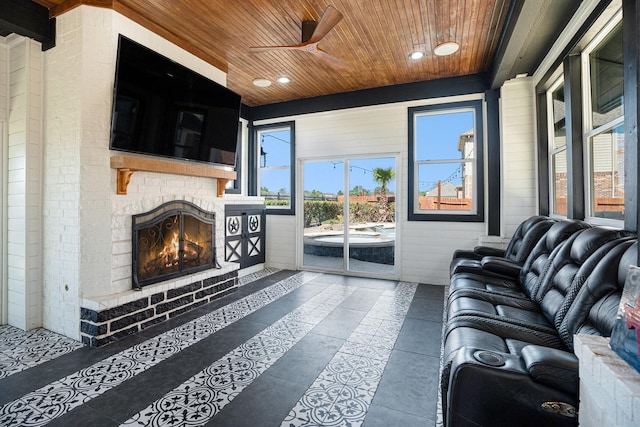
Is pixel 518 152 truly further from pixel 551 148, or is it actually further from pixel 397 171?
pixel 397 171

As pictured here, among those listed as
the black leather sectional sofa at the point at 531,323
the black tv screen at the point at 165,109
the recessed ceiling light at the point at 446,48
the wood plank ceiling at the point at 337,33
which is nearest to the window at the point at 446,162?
the wood plank ceiling at the point at 337,33

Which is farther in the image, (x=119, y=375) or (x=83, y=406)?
(x=119, y=375)

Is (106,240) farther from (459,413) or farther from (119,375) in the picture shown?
(459,413)

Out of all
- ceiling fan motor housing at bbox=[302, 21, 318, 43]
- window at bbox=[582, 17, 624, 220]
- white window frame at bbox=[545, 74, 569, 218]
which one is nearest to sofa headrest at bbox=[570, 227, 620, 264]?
window at bbox=[582, 17, 624, 220]

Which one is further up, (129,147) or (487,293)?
(129,147)

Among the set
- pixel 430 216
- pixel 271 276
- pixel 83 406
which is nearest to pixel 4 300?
pixel 83 406

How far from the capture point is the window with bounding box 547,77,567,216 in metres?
3.46

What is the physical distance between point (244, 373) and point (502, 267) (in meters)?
2.40

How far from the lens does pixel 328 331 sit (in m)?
2.98

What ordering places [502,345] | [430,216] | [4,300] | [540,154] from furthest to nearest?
1. [430,216]
2. [540,154]
3. [4,300]
4. [502,345]

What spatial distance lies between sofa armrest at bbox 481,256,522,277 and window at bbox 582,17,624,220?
2.56ft

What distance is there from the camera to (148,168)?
300 centimetres

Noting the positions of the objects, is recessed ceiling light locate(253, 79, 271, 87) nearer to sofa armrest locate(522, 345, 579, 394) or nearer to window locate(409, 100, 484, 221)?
window locate(409, 100, 484, 221)

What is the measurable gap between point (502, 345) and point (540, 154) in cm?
323
